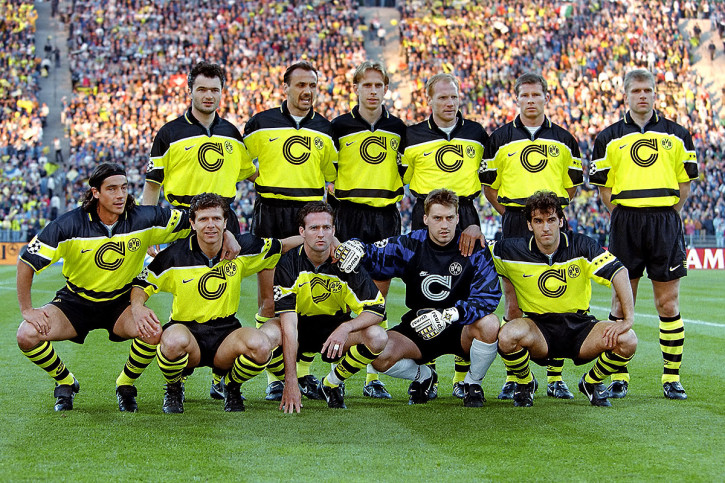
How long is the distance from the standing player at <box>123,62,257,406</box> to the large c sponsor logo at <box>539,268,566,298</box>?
2.11 meters

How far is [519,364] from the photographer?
5.42 m

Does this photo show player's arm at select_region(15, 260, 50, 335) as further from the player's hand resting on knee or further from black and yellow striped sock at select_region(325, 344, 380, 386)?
the player's hand resting on knee

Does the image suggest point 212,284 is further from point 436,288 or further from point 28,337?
point 436,288

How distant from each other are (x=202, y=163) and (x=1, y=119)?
76.5 ft

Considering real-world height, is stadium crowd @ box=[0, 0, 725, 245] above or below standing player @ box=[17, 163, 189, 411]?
above

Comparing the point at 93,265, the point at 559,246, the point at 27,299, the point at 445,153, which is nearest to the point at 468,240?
the point at 559,246

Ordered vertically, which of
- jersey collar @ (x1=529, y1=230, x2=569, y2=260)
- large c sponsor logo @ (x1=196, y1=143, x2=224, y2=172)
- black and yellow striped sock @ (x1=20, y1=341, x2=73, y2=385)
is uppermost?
large c sponsor logo @ (x1=196, y1=143, x2=224, y2=172)

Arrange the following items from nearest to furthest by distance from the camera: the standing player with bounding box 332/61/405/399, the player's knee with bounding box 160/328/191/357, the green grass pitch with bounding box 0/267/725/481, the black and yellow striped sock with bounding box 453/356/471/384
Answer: the green grass pitch with bounding box 0/267/725/481 < the player's knee with bounding box 160/328/191/357 < the black and yellow striped sock with bounding box 453/356/471/384 < the standing player with bounding box 332/61/405/399

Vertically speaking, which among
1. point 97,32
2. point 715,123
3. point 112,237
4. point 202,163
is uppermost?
point 97,32

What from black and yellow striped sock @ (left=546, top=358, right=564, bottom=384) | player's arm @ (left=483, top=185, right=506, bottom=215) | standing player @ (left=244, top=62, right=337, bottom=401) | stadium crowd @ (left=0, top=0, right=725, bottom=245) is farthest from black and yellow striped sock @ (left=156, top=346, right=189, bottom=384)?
stadium crowd @ (left=0, top=0, right=725, bottom=245)

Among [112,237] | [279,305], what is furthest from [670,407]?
[112,237]

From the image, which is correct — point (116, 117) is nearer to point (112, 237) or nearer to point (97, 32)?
point (97, 32)

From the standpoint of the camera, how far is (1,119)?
87.9 ft

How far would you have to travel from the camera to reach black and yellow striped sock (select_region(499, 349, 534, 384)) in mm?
5422
